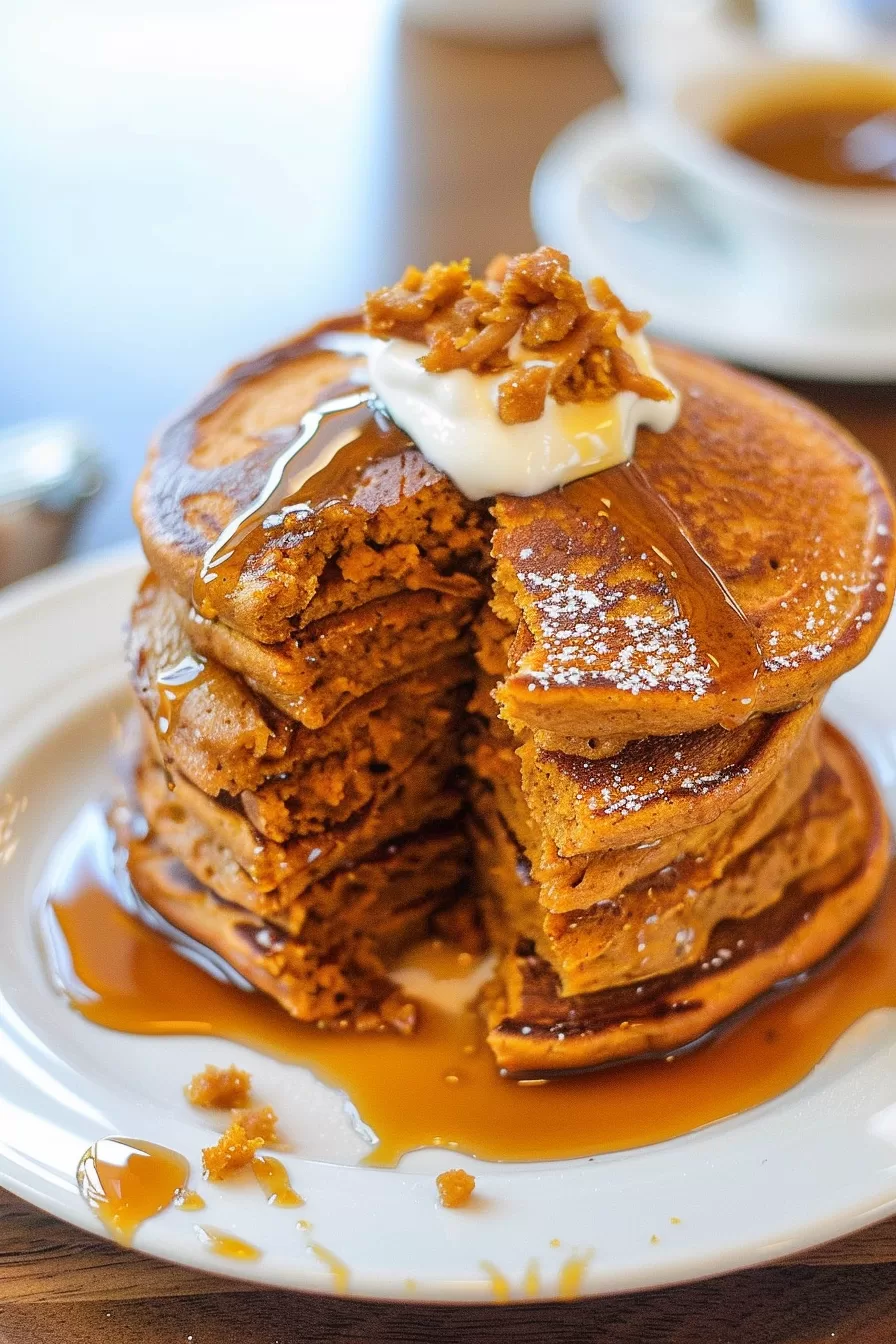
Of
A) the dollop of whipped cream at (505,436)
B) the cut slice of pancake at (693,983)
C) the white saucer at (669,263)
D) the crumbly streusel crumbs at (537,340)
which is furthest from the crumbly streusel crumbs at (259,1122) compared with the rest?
the white saucer at (669,263)

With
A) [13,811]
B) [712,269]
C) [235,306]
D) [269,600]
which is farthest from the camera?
[235,306]

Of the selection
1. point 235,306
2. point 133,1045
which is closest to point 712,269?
point 235,306

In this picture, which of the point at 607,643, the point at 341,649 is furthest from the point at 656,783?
the point at 341,649

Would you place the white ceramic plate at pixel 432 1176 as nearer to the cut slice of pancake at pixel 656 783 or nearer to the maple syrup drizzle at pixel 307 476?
the cut slice of pancake at pixel 656 783

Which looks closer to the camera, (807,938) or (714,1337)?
(714,1337)

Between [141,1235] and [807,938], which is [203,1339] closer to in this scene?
[141,1235]

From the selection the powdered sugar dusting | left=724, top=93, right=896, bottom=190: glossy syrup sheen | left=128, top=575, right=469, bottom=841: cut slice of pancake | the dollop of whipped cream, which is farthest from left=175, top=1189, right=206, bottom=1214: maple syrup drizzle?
left=724, top=93, right=896, bottom=190: glossy syrup sheen

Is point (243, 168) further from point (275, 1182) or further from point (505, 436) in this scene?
point (275, 1182)
